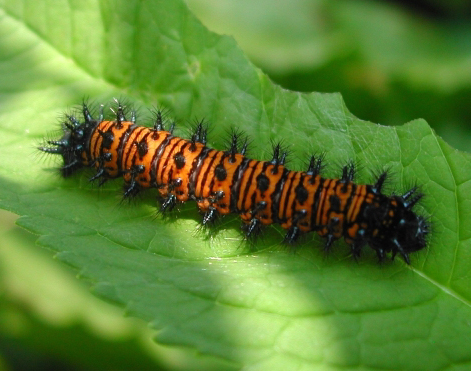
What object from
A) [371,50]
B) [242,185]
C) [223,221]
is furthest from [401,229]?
[371,50]

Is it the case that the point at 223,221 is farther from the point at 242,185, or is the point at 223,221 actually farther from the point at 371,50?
the point at 371,50

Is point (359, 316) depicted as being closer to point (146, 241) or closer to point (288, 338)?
point (288, 338)

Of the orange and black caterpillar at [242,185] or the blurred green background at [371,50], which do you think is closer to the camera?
the orange and black caterpillar at [242,185]

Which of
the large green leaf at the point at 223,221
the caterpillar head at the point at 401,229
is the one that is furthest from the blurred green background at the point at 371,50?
the caterpillar head at the point at 401,229

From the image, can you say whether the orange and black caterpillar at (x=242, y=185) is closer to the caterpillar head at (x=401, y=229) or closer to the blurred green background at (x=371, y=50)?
the caterpillar head at (x=401, y=229)

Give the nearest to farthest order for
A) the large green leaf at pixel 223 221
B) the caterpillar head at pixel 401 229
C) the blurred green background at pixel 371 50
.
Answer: the large green leaf at pixel 223 221, the caterpillar head at pixel 401 229, the blurred green background at pixel 371 50

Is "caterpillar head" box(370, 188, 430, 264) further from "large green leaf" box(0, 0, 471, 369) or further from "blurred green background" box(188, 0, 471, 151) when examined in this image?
"blurred green background" box(188, 0, 471, 151)

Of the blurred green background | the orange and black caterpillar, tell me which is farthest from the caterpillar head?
the blurred green background
